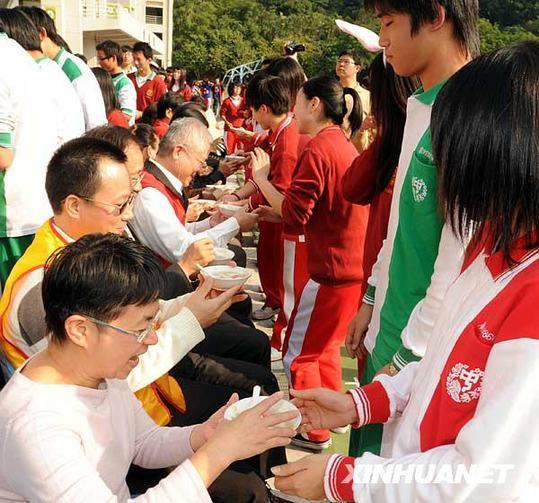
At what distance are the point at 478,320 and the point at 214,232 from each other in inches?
93.3

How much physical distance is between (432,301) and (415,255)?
161 millimetres

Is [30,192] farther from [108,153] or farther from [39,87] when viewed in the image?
[108,153]

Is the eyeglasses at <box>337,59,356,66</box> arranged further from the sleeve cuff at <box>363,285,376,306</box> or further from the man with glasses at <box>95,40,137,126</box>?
the sleeve cuff at <box>363,285,376,306</box>

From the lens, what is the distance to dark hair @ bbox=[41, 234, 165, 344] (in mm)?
1374

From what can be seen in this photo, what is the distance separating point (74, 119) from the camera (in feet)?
12.2

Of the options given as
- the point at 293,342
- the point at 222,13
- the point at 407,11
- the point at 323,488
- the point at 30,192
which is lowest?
the point at 293,342

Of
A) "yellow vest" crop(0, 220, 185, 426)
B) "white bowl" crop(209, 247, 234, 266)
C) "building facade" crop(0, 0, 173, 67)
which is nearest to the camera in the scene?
"yellow vest" crop(0, 220, 185, 426)

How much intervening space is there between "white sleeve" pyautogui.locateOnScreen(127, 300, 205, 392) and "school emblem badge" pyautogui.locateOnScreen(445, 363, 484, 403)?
3.51 feet

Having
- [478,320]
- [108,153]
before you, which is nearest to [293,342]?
[108,153]

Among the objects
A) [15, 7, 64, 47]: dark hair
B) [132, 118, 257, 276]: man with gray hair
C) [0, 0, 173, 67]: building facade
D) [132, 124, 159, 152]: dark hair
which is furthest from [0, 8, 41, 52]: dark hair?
[0, 0, 173, 67]: building facade

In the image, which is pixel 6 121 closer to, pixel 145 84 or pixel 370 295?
pixel 370 295

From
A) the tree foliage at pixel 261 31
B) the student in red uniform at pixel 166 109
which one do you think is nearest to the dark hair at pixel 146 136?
the student in red uniform at pixel 166 109

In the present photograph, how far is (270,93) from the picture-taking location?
154 inches

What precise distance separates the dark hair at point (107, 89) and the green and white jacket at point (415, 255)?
432cm
